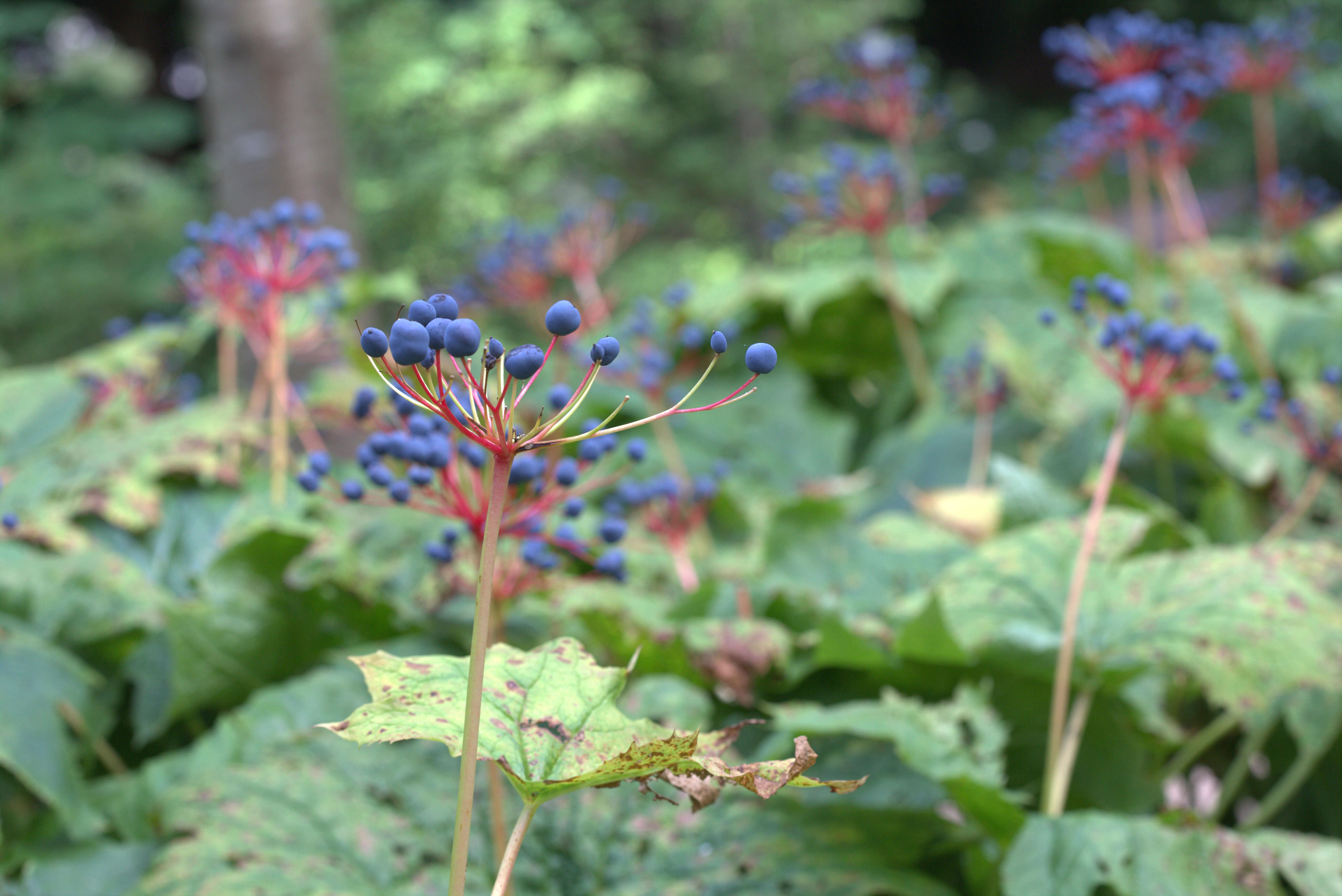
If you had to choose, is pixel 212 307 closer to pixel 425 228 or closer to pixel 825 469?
pixel 825 469

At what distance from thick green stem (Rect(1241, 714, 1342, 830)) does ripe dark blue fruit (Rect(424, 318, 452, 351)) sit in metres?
1.37

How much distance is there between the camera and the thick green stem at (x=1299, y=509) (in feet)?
5.85

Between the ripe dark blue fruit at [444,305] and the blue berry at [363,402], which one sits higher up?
the ripe dark blue fruit at [444,305]

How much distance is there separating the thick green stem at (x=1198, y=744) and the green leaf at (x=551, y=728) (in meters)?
0.95

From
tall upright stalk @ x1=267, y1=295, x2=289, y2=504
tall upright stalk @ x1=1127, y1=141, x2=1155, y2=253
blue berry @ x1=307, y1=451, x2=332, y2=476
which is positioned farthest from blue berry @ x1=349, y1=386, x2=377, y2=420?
tall upright stalk @ x1=1127, y1=141, x2=1155, y2=253

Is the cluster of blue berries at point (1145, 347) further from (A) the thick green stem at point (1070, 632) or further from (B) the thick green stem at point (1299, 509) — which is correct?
(B) the thick green stem at point (1299, 509)

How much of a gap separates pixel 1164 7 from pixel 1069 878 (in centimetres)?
1140

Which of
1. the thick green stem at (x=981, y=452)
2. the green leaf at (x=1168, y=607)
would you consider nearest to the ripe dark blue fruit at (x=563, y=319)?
the green leaf at (x=1168, y=607)

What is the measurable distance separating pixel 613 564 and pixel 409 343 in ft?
2.16

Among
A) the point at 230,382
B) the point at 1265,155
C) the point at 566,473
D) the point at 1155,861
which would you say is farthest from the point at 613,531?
the point at 1265,155

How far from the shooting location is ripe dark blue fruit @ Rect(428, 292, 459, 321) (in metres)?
0.78

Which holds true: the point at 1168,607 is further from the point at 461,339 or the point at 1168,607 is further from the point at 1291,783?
the point at 461,339

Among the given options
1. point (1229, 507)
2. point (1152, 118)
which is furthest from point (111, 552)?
point (1152, 118)

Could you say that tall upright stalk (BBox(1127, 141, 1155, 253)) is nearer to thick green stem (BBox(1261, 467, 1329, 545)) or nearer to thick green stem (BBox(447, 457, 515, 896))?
thick green stem (BBox(1261, 467, 1329, 545))
